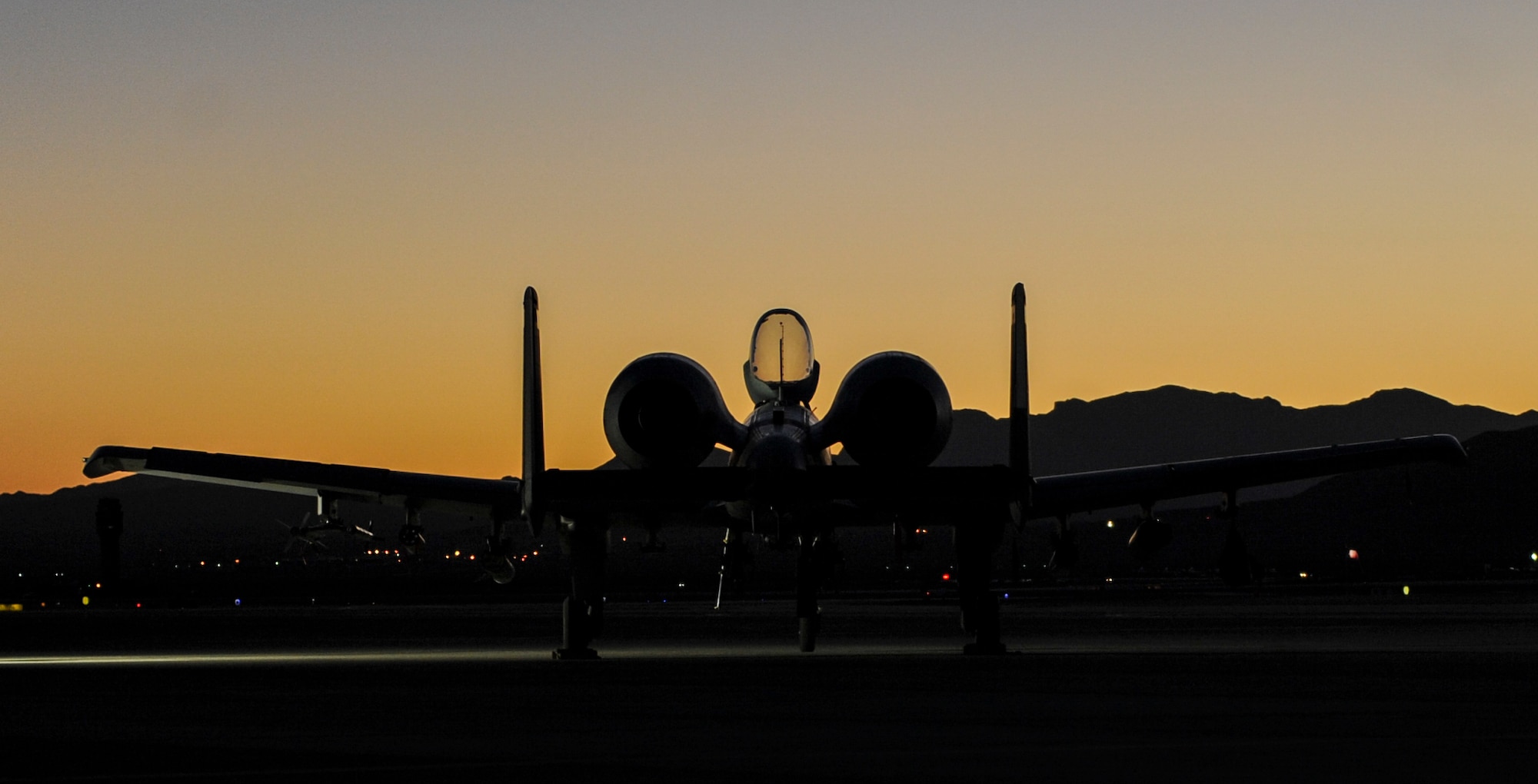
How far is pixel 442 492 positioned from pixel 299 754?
57.7 ft

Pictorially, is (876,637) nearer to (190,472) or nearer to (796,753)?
(190,472)

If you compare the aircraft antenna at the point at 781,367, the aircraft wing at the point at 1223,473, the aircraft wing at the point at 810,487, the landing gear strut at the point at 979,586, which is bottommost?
the landing gear strut at the point at 979,586

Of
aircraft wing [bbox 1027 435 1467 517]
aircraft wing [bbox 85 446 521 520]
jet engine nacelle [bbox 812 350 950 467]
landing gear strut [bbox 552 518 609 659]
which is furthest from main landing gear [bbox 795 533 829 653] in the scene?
aircraft wing [bbox 85 446 521 520]

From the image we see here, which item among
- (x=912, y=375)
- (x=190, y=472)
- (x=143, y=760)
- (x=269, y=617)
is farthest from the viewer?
(x=269, y=617)

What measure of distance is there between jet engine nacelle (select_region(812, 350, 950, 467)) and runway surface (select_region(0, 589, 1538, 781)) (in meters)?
2.96

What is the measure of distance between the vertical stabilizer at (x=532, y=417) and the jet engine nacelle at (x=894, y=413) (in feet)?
14.6

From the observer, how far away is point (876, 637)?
131ft

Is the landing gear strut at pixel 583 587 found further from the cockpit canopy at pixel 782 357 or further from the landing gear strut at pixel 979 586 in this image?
the landing gear strut at pixel 979 586

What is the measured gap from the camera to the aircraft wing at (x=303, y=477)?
1264 inches

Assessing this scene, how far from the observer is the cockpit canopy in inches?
1268

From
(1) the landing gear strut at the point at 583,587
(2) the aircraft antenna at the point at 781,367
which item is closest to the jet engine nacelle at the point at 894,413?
(2) the aircraft antenna at the point at 781,367

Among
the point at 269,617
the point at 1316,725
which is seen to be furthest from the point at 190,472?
the point at 269,617

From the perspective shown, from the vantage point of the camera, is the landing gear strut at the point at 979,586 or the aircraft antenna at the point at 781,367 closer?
the landing gear strut at the point at 979,586

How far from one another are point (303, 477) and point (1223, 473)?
14124 millimetres
